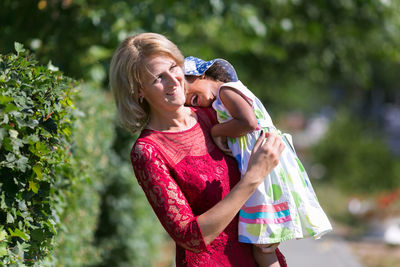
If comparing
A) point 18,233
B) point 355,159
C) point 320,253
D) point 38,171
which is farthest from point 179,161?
A: point 355,159

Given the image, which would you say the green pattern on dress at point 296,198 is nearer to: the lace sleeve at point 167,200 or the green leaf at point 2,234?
the lace sleeve at point 167,200

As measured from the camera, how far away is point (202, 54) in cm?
721

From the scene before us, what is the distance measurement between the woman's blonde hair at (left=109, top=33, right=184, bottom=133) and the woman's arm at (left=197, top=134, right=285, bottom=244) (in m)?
0.51

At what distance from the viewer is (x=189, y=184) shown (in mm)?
2275

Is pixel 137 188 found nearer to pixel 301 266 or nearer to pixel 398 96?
pixel 301 266

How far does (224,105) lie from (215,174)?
297mm

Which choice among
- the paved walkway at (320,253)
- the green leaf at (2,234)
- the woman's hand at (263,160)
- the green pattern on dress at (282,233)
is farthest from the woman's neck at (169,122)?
the paved walkway at (320,253)

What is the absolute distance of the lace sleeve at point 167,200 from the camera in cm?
213

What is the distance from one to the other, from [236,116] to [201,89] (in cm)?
27

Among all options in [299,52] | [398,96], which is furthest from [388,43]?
[398,96]

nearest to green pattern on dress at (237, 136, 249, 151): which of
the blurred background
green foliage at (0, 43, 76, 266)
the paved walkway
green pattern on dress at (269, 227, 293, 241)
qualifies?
green pattern on dress at (269, 227, 293, 241)

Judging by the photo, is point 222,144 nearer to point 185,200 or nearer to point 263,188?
point 263,188

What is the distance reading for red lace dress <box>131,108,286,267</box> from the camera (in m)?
2.14

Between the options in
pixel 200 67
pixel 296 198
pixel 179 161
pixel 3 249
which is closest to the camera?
pixel 3 249
